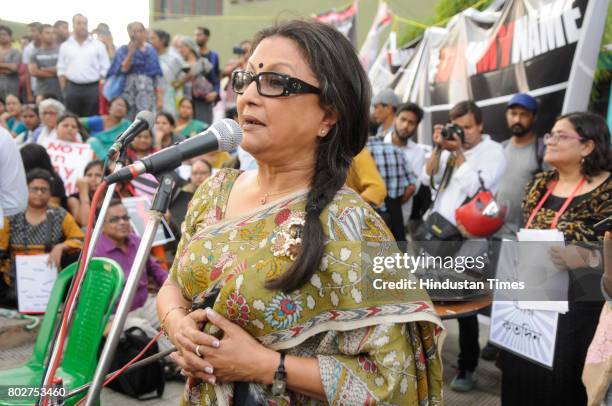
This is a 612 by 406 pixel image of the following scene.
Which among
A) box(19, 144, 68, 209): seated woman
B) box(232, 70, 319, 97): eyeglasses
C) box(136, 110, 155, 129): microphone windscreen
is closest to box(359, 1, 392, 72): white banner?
box(19, 144, 68, 209): seated woman

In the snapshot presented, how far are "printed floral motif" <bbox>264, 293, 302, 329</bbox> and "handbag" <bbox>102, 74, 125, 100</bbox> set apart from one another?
6937 mm

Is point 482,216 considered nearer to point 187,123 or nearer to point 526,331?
point 526,331

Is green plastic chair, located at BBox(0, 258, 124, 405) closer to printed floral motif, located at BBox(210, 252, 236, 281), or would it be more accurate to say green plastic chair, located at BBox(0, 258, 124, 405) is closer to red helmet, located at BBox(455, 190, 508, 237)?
printed floral motif, located at BBox(210, 252, 236, 281)

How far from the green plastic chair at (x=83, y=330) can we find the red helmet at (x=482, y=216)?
2.22 m

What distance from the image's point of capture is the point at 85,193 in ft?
18.1

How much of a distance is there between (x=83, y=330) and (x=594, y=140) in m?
2.87

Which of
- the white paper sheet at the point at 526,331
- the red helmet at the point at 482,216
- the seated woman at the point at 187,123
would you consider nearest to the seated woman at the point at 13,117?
the seated woman at the point at 187,123

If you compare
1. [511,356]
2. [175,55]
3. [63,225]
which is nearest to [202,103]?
[175,55]

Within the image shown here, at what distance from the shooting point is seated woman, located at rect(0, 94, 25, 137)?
777cm

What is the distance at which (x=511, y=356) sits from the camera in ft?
9.84

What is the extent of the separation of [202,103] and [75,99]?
1948mm

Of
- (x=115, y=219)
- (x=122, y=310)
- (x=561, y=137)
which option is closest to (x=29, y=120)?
(x=115, y=219)

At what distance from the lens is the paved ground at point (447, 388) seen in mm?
3512

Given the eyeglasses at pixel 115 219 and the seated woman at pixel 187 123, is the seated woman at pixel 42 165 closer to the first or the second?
the eyeglasses at pixel 115 219
